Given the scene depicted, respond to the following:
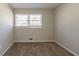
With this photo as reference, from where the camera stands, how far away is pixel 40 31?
528 cm

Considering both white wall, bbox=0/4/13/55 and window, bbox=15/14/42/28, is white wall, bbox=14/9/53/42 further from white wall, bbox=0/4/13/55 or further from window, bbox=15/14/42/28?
white wall, bbox=0/4/13/55

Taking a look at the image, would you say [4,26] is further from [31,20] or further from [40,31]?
[40,31]

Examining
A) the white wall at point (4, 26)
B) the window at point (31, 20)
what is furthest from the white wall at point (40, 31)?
the white wall at point (4, 26)

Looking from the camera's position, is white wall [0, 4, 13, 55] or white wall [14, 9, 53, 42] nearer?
white wall [0, 4, 13, 55]

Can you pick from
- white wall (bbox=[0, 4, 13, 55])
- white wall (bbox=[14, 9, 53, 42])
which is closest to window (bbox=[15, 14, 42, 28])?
white wall (bbox=[14, 9, 53, 42])

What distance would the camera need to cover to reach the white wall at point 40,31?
494 centimetres

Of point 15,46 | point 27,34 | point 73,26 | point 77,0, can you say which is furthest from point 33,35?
point 77,0

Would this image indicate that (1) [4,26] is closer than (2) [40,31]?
Yes

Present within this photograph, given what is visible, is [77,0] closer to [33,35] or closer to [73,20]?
[73,20]

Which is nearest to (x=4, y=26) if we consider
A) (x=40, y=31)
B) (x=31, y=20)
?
(x=31, y=20)

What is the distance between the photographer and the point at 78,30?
112 inches

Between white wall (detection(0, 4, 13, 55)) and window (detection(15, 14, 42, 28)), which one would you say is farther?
window (detection(15, 14, 42, 28))

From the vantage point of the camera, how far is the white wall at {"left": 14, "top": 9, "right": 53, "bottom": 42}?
16.2 ft

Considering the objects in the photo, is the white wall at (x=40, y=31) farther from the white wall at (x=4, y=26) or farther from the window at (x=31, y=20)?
the white wall at (x=4, y=26)
